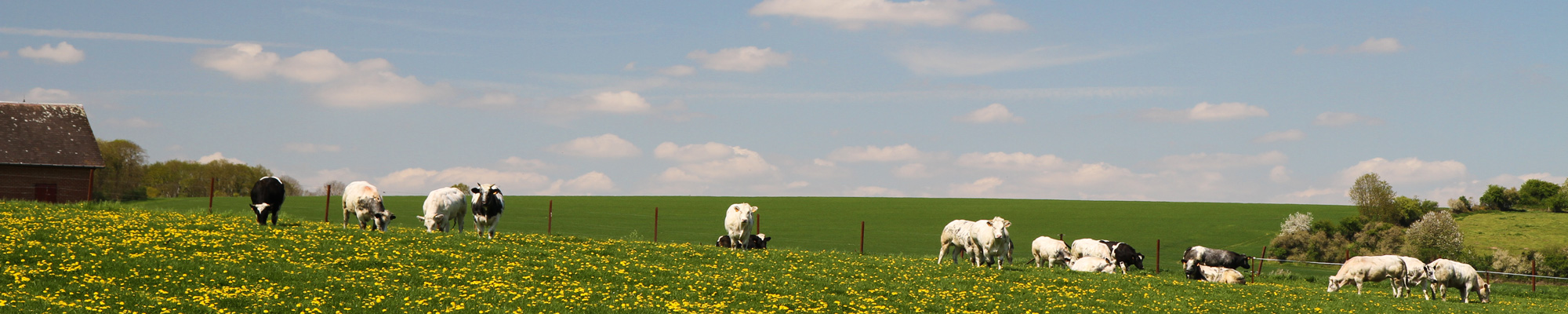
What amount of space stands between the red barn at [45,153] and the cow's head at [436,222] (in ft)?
99.8

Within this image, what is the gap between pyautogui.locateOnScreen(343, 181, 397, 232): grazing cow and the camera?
2619 centimetres

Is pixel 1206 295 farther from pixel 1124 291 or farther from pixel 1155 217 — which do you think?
pixel 1155 217

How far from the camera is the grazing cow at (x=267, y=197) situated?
25.5 m

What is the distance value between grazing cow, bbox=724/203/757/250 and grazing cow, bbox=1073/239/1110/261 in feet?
34.1

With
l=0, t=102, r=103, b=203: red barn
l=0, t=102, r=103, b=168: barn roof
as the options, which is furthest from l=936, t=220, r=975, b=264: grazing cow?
l=0, t=102, r=103, b=168: barn roof

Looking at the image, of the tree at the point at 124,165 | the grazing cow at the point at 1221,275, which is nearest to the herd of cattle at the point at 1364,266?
the grazing cow at the point at 1221,275

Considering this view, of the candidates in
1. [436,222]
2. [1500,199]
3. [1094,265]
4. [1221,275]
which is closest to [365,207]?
[436,222]

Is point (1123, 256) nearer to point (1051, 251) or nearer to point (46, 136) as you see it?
point (1051, 251)

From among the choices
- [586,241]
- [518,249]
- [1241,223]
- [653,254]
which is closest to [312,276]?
[518,249]

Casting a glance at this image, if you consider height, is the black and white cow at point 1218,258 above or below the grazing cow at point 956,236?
below

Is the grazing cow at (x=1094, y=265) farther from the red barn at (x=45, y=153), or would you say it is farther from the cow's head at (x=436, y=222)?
the red barn at (x=45, y=153)

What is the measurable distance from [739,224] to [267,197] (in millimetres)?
12763

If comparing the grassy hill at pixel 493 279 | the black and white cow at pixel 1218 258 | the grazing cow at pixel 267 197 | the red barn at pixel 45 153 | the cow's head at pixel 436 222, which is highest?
the red barn at pixel 45 153

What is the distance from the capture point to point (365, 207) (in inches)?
1041
